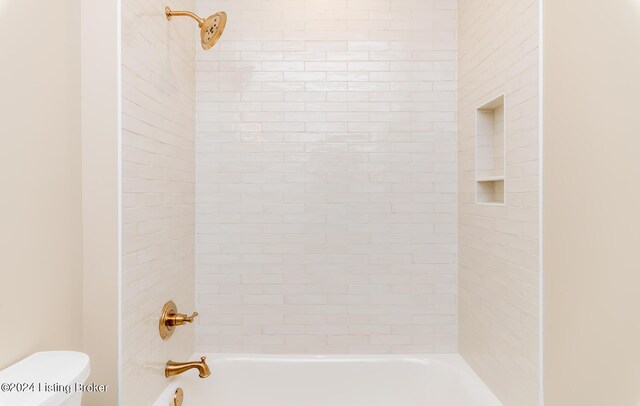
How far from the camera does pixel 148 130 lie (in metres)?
1.72

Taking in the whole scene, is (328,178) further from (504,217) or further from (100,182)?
(100,182)

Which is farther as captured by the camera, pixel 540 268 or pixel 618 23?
pixel 540 268

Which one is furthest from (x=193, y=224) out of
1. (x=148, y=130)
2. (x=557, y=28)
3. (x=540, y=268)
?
(x=557, y=28)

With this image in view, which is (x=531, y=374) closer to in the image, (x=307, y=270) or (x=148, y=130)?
(x=307, y=270)

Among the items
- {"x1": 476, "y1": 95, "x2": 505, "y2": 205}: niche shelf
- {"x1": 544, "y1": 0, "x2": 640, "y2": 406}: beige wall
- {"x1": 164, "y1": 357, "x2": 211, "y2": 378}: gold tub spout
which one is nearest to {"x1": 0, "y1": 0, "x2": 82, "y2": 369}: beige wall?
{"x1": 164, "y1": 357, "x2": 211, "y2": 378}: gold tub spout

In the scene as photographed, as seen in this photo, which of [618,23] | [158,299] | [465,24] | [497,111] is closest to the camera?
[618,23]

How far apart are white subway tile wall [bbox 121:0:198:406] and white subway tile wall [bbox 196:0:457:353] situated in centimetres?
18

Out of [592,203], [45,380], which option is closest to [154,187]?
[45,380]

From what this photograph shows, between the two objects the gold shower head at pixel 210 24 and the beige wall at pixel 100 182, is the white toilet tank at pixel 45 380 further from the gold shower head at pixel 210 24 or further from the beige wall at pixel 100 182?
the gold shower head at pixel 210 24

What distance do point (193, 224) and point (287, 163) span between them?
63 centimetres

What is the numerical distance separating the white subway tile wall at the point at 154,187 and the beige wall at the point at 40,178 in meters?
0.16


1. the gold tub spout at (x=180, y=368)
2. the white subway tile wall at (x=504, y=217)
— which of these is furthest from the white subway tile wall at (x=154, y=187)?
the white subway tile wall at (x=504, y=217)

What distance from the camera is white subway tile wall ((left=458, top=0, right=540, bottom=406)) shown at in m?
1.50

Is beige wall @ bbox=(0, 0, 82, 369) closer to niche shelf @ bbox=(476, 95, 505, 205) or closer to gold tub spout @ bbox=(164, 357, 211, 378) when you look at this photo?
gold tub spout @ bbox=(164, 357, 211, 378)
